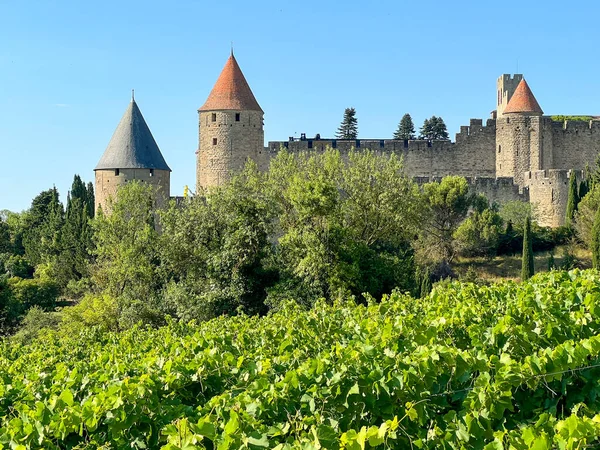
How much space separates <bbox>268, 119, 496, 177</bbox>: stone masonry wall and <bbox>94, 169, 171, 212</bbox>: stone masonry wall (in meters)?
8.76

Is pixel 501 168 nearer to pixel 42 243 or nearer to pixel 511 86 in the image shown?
pixel 511 86

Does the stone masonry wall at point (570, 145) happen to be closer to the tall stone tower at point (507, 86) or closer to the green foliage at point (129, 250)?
the tall stone tower at point (507, 86)

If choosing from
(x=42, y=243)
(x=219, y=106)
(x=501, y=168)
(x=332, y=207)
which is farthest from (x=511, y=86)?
(x=332, y=207)

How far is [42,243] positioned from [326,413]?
34896 millimetres

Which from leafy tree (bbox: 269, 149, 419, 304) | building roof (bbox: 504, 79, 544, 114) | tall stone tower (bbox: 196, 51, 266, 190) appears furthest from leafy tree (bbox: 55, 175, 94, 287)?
building roof (bbox: 504, 79, 544, 114)

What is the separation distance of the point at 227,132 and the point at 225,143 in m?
0.47

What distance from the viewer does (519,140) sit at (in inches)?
1638

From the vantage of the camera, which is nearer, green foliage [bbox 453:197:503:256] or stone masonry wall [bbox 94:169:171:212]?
green foliage [bbox 453:197:503:256]

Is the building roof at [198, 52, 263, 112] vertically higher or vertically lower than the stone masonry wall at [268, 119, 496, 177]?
higher

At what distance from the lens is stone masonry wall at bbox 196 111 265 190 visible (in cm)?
3638

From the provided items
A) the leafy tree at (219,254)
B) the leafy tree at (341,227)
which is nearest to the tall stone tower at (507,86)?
the leafy tree at (341,227)

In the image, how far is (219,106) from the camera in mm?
36781

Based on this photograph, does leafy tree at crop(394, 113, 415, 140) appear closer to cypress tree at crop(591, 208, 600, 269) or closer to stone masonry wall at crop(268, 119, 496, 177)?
stone masonry wall at crop(268, 119, 496, 177)

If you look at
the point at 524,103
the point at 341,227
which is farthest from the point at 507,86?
the point at 341,227
